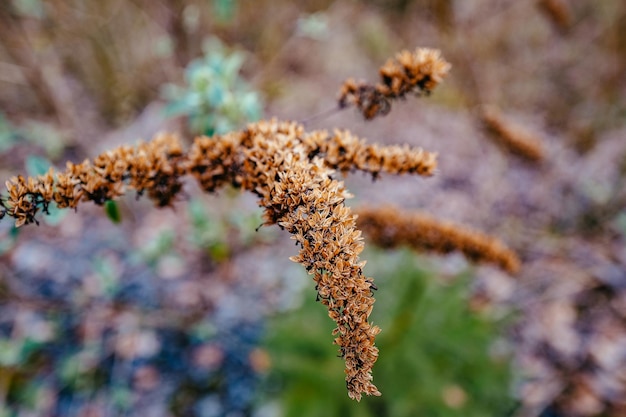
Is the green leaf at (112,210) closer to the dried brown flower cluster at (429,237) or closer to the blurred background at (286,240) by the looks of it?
the blurred background at (286,240)

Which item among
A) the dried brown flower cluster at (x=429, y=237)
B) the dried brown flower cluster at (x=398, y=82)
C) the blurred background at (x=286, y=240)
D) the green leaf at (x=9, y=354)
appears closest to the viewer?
the dried brown flower cluster at (x=398, y=82)

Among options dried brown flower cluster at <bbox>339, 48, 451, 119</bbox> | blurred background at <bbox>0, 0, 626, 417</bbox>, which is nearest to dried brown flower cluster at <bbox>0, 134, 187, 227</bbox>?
blurred background at <bbox>0, 0, 626, 417</bbox>

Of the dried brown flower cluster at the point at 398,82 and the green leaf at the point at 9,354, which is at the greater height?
the dried brown flower cluster at the point at 398,82

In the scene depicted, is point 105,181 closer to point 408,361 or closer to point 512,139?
point 408,361

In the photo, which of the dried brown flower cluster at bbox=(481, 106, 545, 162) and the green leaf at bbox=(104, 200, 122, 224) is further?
the dried brown flower cluster at bbox=(481, 106, 545, 162)

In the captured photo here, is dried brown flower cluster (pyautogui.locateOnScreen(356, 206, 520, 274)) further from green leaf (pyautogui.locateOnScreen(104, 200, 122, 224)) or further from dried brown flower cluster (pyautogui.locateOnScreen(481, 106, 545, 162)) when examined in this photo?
green leaf (pyautogui.locateOnScreen(104, 200, 122, 224))

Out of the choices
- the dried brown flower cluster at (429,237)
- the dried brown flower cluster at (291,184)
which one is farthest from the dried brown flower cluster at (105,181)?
the dried brown flower cluster at (429,237)
